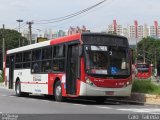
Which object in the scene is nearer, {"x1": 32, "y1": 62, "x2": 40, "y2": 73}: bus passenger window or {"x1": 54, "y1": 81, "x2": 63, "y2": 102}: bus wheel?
{"x1": 54, "y1": 81, "x2": 63, "y2": 102}: bus wheel

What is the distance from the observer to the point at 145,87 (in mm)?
24078

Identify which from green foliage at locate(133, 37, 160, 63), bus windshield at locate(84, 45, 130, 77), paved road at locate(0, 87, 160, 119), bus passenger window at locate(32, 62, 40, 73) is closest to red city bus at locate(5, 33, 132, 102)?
bus windshield at locate(84, 45, 130, 77)

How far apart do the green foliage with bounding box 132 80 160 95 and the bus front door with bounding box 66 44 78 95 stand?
3.99m

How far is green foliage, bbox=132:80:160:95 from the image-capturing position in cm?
2344

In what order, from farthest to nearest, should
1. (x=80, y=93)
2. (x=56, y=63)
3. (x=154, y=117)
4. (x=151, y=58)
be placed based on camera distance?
1. (x=151, y=58)
2. (x=56, y=63)
3. (x=80, y=93)
4. (x=154, y=117)

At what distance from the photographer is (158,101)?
21.7 meters

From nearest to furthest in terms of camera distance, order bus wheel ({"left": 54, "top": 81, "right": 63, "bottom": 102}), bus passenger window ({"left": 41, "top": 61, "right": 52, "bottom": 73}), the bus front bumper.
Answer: the bus front bumper
bus wheel ({"left": 54, "top": 81, "right": 63, "bottom": 102})
bus passenger window ({"left": 41, "top": 61, "right": 52, "bottom": 73})

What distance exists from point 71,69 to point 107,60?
5.93 ft

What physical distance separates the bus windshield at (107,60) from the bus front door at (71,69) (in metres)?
0.80

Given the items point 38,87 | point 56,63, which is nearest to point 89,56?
point 56,63

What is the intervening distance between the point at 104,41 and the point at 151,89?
3965 millimetres

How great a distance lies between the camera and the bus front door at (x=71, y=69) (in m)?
21.6

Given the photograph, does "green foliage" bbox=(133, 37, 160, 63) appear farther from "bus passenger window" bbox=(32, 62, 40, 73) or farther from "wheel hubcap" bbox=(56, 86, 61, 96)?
"wheel hubcap" bbox=(56, 86, 61, 96)

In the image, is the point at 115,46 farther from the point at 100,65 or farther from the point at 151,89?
the point at 151,89
